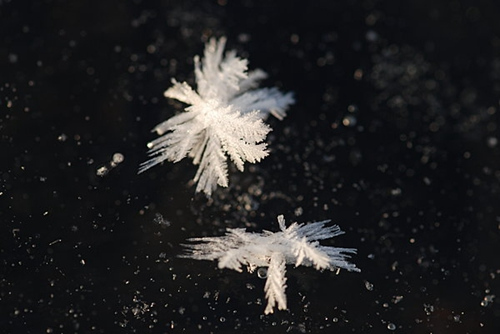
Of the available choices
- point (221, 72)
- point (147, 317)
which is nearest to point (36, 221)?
point (147, 317)

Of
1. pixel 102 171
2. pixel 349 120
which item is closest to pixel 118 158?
pixel 102 171

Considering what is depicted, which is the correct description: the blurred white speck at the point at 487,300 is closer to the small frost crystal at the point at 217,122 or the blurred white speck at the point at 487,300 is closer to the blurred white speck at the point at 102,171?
the small frost crystal at the point at 217,122

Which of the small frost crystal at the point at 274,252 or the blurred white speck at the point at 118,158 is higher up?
the blurred white speck at the point at 118,158

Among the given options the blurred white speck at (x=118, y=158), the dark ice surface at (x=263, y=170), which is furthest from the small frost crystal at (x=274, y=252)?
the blurred white speck at (x=118, y=158)

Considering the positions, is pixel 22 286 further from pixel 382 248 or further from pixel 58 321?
pixel 382 248

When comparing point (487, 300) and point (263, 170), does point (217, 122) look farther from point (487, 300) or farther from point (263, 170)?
point (487, 300)

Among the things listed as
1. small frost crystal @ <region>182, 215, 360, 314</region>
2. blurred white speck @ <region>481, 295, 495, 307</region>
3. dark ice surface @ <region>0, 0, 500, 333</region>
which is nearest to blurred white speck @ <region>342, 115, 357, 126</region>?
dark ice surface @ <region>0, 0, 500, 333</region>

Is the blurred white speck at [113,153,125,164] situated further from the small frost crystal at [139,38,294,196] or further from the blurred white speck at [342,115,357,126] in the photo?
the blurred white speck at [342,115,357,126]
